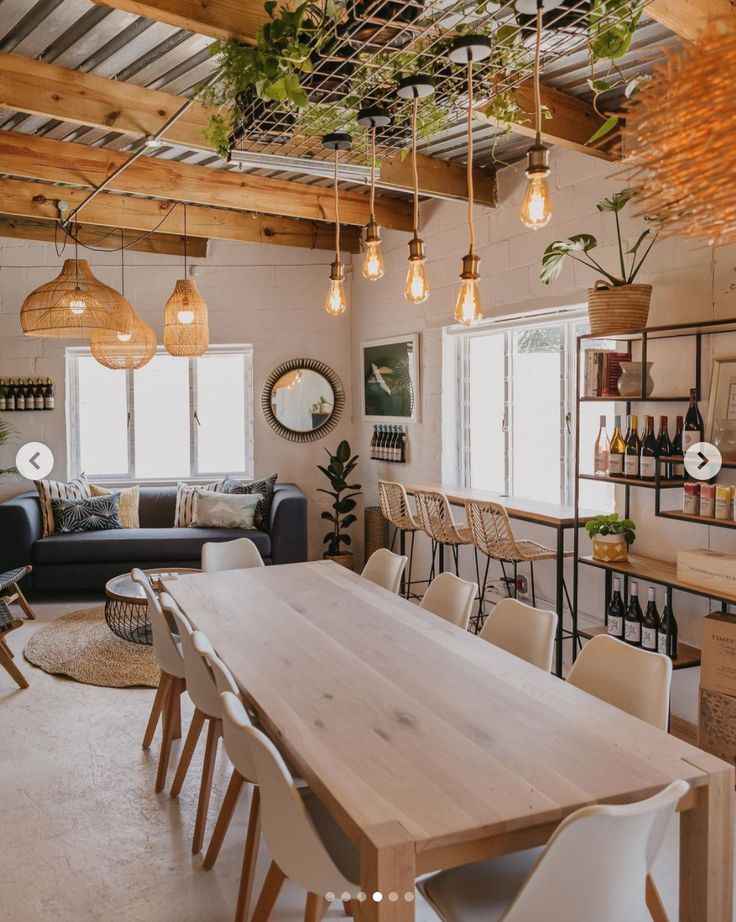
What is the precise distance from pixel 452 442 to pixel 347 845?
14.0 feet

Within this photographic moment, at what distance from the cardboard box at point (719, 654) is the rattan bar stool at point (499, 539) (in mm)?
1074

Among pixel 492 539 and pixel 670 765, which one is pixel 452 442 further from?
pixel 670 765

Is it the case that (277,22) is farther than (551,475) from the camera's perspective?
No

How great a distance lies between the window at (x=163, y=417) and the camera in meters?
7.24

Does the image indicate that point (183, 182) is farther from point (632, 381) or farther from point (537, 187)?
point (537, 187)

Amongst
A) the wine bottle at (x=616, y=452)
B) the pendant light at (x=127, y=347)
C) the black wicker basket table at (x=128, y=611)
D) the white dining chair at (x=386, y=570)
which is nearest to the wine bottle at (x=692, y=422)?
the wine bottle at (x=616, y=452)

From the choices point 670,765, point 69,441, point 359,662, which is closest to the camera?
point 670,765

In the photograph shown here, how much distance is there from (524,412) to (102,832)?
3.56 m

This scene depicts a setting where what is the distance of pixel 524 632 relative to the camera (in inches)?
111

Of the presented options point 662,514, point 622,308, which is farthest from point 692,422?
point 622,308

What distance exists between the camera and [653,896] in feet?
7.39

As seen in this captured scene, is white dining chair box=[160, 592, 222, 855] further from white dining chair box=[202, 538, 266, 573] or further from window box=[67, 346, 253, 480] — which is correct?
window box=[67, 346, 253, 480]

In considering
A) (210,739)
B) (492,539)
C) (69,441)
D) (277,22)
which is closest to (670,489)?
(492,539)

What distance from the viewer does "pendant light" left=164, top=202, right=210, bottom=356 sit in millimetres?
5004
